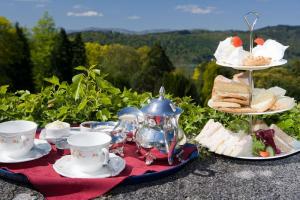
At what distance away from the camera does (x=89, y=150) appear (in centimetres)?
199

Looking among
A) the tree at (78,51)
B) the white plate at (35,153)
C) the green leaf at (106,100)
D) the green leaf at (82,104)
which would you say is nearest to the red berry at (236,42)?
the green leaf at (106,100)

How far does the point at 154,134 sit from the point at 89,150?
397 millimetres

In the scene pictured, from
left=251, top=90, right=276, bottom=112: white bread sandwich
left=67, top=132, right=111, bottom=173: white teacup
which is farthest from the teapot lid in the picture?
left=251, top=90, right=276, bottom=112: white bread sandwich

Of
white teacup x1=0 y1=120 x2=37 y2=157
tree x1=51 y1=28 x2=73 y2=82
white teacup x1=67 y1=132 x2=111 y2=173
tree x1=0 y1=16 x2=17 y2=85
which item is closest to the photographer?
white teacup x1=67 y1=132 x2=111 y2=173

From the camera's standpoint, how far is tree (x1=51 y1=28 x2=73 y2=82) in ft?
98.3

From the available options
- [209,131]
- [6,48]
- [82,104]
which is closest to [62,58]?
[6,48]

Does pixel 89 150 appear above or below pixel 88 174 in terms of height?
above

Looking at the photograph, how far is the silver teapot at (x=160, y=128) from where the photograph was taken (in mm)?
2219

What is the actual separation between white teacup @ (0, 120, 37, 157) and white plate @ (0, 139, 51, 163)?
2 cm

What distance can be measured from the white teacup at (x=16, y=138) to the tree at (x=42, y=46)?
3059cm

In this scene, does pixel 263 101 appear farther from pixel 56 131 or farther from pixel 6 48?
pixel 6 48

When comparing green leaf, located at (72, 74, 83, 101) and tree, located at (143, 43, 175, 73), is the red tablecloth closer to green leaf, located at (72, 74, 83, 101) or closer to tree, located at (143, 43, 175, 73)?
green leaf, located at (72, 74, 83, 101)

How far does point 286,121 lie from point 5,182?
1.83 m

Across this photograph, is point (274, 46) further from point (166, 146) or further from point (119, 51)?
point (119, 51)
